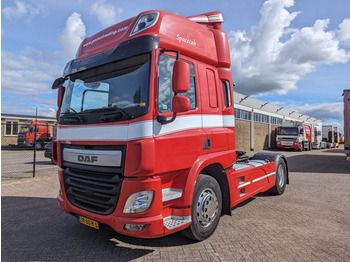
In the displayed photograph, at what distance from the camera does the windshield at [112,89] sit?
2898 mm

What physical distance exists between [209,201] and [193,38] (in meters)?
2.49

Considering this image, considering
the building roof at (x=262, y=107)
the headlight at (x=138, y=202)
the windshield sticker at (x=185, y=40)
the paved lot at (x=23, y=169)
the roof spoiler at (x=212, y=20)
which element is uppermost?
the building roof at (x=262, y=107)

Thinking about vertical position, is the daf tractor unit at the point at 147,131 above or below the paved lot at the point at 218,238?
above

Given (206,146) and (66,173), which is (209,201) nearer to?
(206,146)

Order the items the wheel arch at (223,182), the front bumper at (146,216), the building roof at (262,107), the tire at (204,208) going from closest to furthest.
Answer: the front bumper at (146,216) < the tire at (204,208) < the wheel arch at (223,182) < the building roof at (262,107)

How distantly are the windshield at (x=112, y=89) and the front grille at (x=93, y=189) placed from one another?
82 centimetres

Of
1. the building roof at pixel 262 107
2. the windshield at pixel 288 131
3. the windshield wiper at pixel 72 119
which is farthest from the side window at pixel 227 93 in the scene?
the windshield at pixel 288 131

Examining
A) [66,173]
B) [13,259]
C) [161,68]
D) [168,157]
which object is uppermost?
[161,68]

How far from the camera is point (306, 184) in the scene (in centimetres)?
763

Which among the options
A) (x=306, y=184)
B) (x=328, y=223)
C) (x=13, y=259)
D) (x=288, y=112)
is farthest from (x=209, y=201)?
(x=288, y=112)

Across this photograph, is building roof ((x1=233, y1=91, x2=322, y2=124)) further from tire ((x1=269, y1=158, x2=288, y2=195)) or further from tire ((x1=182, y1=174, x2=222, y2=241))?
tire ((x1=182, y1=174, x2=222, y2=241))

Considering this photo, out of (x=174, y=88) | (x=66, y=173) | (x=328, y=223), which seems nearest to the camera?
(x=174, y=88)

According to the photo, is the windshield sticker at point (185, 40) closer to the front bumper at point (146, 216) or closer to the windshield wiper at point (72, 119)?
the windshield wiper at point (72, 119)

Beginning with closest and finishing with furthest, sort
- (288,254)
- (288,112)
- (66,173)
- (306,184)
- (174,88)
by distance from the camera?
1. (174,88)
2. (288,254)
3. (66,173)
4. (306,184)
5. (288,112)
